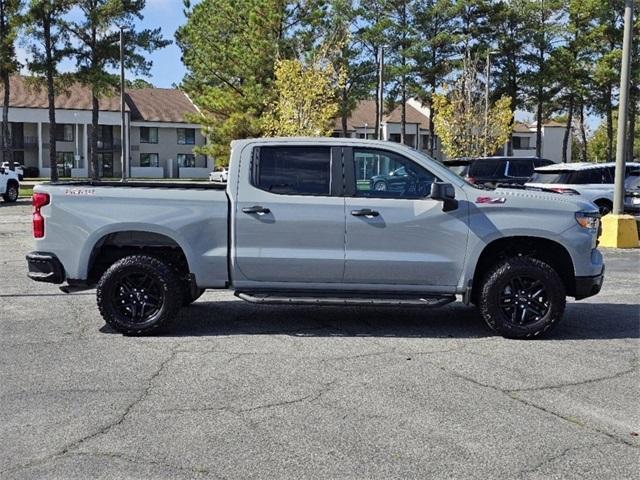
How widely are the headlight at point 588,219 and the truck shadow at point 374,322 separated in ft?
3.73

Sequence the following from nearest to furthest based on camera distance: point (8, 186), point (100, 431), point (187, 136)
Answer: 1. point (100, 431)
2. point (8, 186)
3. point (187, 136)

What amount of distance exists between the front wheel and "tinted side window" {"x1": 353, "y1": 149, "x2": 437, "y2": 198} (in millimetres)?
1099

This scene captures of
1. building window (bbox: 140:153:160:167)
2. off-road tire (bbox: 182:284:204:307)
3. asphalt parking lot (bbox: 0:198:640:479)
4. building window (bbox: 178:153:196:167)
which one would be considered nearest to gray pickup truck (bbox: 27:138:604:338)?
off-road tire (bbox: 182:284:204:307)

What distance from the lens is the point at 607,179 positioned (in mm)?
18266

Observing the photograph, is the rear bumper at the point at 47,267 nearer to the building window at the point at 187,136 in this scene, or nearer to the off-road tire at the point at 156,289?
the off-road tire at the point at 156,289

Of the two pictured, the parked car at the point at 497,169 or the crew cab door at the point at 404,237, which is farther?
the parked car at the point at 497,169

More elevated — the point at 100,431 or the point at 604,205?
the point at 604,205

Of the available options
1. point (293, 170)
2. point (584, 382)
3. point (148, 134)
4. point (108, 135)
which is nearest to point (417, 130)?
point (148, 134)

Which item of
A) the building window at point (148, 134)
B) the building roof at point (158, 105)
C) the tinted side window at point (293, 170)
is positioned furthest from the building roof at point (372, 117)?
the tinted side window at point (293, 170)

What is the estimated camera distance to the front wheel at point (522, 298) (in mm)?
7148

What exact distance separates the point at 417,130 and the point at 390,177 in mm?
68274

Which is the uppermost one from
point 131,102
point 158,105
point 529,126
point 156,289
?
point 131,102

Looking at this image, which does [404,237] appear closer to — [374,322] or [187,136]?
[374,322]

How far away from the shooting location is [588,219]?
23.7 ft
